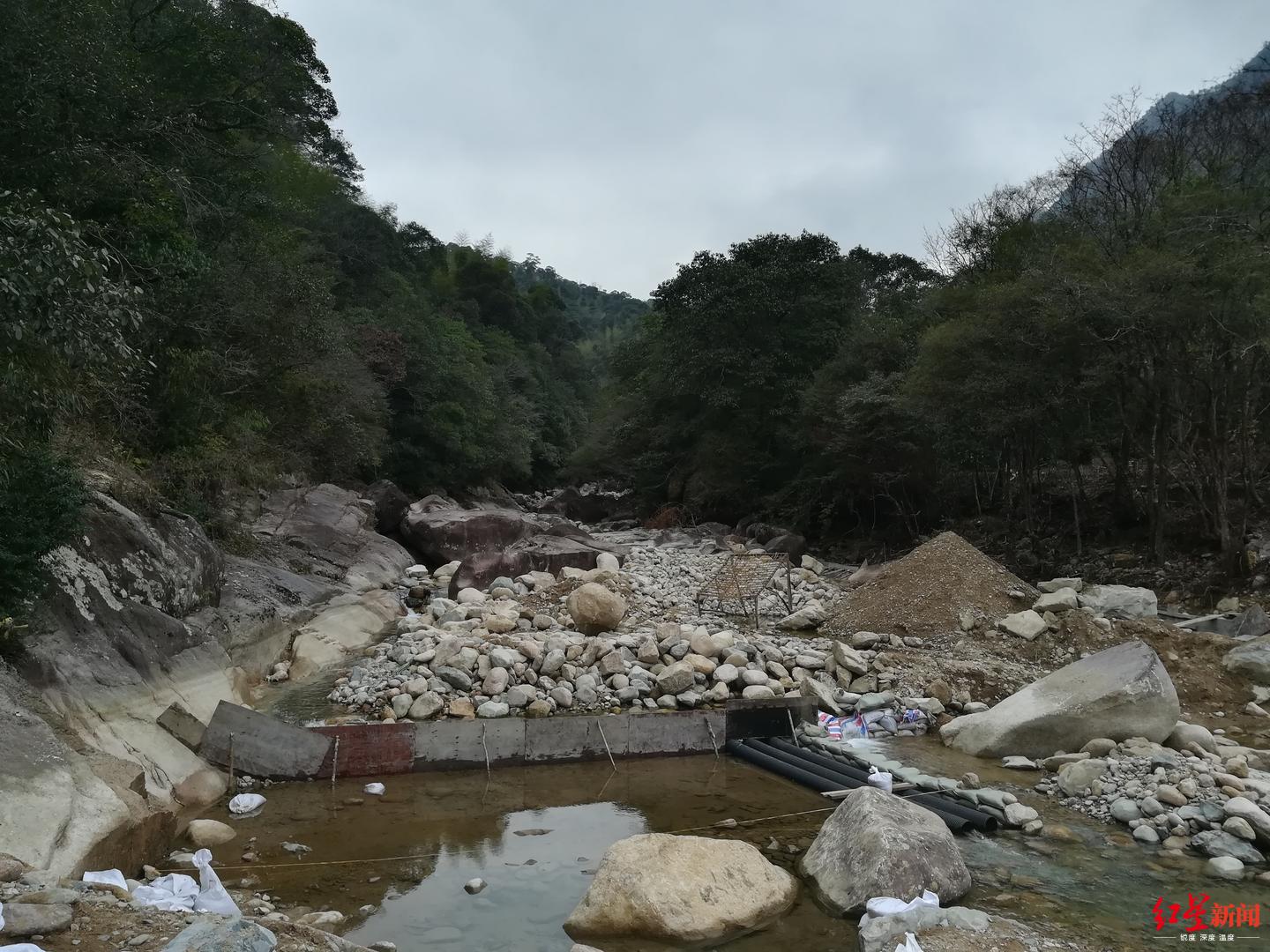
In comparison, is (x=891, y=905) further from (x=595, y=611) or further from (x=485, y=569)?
(x=485, y=569)

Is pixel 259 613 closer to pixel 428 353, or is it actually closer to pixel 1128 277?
pixel 1128 277

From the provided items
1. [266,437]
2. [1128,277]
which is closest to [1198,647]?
[1128,277]

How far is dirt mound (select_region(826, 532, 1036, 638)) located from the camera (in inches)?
504

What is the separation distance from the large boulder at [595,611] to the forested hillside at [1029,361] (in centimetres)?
1016

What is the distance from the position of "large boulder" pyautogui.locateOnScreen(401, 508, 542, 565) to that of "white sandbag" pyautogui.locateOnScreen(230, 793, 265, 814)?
43.3 feet

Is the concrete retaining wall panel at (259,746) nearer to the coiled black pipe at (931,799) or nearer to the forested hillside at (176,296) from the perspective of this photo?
the forested hillside at (176,296)

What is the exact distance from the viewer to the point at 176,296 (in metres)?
13.8

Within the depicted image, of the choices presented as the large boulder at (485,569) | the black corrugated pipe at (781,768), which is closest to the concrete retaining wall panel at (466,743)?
the black corrugated pipe at (781,768)

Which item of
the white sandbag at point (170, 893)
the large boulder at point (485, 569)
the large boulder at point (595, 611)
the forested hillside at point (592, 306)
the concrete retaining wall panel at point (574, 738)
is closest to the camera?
the white sandbag at point (170, 893)

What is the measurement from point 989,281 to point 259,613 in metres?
18.1

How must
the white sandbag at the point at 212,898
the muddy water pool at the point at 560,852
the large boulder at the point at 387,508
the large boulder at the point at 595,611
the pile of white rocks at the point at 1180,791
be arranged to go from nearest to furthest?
the white sandbag at the point at 212,898
the muddy water pool at the point at 560,852
the pile of white rocks at the point at 1180,791
the large boulder at the point at 595,611
the large boulder at the point at 387,508

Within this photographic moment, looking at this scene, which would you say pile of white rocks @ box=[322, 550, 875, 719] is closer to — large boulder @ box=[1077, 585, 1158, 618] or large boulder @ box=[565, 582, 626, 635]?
large boulder @ box=[565, 582, 626, 635]

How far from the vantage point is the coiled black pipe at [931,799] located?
21.4 ft

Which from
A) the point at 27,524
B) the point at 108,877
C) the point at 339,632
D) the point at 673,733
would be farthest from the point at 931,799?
the point at 339,632
